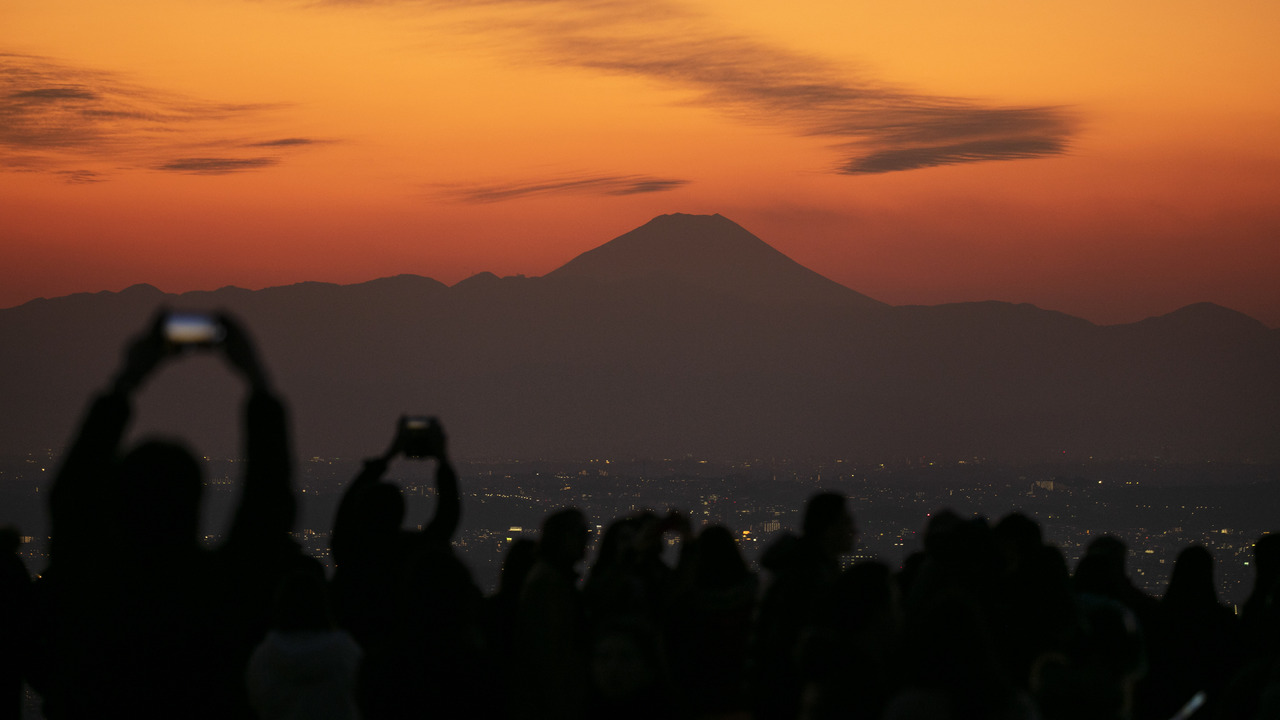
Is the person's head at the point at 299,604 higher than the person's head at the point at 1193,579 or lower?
higher

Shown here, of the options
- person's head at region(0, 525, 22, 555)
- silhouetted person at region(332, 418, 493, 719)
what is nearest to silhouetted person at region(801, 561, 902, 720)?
silhouetted person at region(332, 418, 493, 719)

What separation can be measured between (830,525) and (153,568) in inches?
156

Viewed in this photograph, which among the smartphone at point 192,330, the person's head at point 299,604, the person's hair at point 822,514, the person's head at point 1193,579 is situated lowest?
the person's head at point 1193,579

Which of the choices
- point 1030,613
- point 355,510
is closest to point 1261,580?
point 1030,613

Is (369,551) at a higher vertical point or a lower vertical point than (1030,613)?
higher

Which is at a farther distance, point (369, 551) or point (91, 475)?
point (369, 551)

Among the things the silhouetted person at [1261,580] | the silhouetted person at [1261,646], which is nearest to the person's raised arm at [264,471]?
the silhouetted person at [1261,646]

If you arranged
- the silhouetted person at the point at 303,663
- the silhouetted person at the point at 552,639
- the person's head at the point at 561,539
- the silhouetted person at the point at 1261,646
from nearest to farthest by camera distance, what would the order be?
the silhouetted person at the point at 303,663 → the silhouetted person at the point at 1261,646 → the silhouetted person at the point at 552,639 → the person's head at the point at 561,539

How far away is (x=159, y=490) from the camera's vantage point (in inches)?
112

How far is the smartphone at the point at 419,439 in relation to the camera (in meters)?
5.91

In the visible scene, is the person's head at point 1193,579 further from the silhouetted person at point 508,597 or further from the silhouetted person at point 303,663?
the silhouetted person at point 303,663

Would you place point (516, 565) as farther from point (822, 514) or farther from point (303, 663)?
point (303, 663)

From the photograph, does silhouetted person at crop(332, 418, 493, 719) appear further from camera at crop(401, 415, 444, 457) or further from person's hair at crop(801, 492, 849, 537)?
person's hair at crop(801, 492, 849, 537)

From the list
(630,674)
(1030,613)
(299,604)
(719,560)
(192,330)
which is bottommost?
(630,674)
